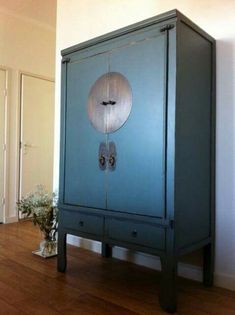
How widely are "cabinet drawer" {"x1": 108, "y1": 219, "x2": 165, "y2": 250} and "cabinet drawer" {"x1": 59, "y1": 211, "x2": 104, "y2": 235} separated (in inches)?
4.4

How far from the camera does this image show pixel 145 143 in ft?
6.41

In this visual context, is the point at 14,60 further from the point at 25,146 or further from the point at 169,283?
the point at 169,283

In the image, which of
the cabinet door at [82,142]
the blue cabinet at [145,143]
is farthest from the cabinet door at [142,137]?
the cabinet door at [82,142]

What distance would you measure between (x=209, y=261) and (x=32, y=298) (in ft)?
3.88

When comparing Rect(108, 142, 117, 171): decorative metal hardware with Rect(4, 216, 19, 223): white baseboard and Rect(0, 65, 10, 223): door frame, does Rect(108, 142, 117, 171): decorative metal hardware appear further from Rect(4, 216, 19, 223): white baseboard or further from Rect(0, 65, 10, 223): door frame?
Rect(4, 216, 19, 223): white baseboard

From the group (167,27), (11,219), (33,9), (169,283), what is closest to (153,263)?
(169,283)

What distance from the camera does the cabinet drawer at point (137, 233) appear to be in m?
1.85

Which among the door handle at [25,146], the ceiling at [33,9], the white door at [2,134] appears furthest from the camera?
the door handle at [25,146]

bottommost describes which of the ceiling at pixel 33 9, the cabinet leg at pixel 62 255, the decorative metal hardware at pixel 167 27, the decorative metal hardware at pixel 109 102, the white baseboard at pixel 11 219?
the white baseboard at pixel 11 219

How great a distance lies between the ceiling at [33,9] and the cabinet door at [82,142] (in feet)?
6.33

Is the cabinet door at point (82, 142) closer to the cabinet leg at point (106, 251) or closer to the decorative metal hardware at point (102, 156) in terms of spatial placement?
the decorative metal hardware at point (102, 156)

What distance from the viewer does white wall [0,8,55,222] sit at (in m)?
4.10

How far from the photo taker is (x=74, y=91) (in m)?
2.39

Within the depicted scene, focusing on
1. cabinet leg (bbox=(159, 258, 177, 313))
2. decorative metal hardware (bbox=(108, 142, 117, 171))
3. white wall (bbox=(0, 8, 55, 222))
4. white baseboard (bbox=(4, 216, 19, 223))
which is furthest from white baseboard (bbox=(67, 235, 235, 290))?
white wall (bbox=(0, 8, 55, 222))
